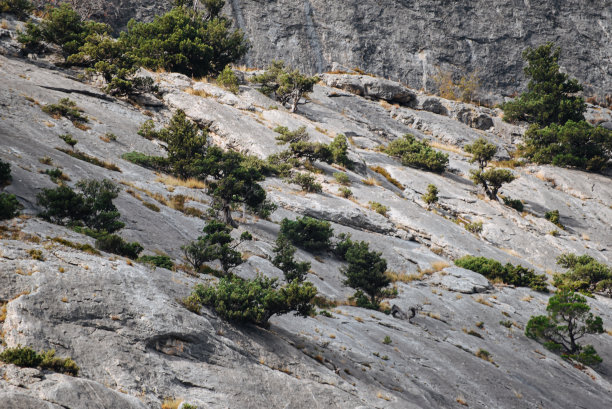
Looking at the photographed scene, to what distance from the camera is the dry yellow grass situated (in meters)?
23.3

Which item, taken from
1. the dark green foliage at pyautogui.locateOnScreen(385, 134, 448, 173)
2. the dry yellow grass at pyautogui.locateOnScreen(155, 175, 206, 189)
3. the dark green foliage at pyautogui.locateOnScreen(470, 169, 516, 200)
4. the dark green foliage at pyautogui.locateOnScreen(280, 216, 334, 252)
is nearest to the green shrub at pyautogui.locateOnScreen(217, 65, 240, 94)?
the dark green foliage at pyautogui.locateOnScreen(385, 134, 448, 173)

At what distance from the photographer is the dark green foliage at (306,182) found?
28.5 meters

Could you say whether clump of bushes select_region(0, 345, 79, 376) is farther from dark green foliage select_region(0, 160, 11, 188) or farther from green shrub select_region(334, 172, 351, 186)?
green shrub select_region(334, 172, 351, 186)

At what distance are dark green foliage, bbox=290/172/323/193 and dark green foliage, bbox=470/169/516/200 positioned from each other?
1589 cm

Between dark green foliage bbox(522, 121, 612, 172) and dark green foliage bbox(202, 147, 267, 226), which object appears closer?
dark green foliage bbox(202, 147, 267, 226)

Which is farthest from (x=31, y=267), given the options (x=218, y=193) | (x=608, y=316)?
(x=608, y=316)

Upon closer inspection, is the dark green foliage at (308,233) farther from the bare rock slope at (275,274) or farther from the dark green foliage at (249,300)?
the dark green foliage at (249,300)

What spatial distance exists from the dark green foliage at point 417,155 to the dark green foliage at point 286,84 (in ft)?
34.9

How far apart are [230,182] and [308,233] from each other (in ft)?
17.6

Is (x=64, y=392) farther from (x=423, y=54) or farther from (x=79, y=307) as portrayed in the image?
(x=423, y=54)

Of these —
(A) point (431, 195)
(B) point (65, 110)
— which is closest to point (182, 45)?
(B) point (65, 110)

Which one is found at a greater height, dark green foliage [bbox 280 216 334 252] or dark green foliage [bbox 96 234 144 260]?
dark green foliage [bbox 96 234 144 260]

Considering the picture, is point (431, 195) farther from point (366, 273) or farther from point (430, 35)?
point (430, 35)

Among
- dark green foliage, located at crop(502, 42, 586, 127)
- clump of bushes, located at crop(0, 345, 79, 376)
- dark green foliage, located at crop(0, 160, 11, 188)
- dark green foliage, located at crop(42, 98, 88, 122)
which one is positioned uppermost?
dark green foliage, located at crop(502, 42, 586, 127)
